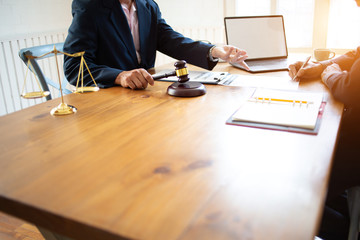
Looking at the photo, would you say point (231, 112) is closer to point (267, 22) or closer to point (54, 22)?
point (267, 22)

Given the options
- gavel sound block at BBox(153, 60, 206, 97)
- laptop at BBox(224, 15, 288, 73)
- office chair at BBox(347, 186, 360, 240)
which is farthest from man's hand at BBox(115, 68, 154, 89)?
office chair at BBox(347, 186, 360, 240)

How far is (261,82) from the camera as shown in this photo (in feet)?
3.98

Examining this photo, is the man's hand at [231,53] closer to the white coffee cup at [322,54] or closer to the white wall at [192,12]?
the white coffee cup at [322,54]

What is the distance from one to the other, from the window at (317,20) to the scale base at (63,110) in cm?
286

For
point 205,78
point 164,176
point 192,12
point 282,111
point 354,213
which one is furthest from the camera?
point 192,12

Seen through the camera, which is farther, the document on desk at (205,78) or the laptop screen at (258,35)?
the laptop screen at (258,35)

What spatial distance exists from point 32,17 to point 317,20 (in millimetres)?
2814

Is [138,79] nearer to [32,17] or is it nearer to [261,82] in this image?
[261,82]

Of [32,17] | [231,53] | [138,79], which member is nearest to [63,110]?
[138,79]

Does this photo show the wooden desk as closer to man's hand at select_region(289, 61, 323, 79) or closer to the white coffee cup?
man's hand at select_region(289, 61, 323, 79)

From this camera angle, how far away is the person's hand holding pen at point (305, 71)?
1241 mm

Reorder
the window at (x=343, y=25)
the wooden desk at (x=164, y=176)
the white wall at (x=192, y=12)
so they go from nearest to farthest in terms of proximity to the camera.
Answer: the wooden desk at (x=164, y=176) → the window at (x=343, y=25) → the white wall at (x=192, y=12)

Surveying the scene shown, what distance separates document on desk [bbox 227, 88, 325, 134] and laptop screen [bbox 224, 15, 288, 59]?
71 centimetres

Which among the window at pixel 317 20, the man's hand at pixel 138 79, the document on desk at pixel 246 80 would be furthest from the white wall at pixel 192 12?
the man's hand at pixel 138 79
